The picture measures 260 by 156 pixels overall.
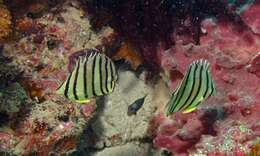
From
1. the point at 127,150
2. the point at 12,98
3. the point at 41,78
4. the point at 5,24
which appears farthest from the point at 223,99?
the point at 5,24

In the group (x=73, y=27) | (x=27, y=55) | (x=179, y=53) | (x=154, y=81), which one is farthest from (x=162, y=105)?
(x=27, y=55)

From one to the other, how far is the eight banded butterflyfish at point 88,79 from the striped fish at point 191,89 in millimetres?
498

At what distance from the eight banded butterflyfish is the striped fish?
19.6 inches

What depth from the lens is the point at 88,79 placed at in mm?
2848

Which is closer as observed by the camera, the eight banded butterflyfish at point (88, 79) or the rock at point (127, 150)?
the eight banded butterflyfish at point (88, 79)

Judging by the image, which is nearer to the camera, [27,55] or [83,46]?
[27,55]

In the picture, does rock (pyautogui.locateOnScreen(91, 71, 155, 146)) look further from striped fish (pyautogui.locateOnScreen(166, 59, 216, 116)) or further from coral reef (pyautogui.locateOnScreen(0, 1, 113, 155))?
striped fish (pyautogui.locateOnScreen(166, 59, 216, 116))

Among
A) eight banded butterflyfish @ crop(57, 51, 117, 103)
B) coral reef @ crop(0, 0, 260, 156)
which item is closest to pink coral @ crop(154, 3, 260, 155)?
coral reef @ crop(0, 0, 260, 156)

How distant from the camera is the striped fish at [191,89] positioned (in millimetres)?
2910

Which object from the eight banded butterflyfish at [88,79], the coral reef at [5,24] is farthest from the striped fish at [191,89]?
the coral reef at [5,24]

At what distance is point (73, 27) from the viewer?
16.4 feet

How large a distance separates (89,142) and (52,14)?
1790 mm

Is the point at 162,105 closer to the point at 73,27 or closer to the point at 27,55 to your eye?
the point at 73,27

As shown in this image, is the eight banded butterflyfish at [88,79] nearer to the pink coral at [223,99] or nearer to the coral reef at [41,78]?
the coral reef at [41,78]
